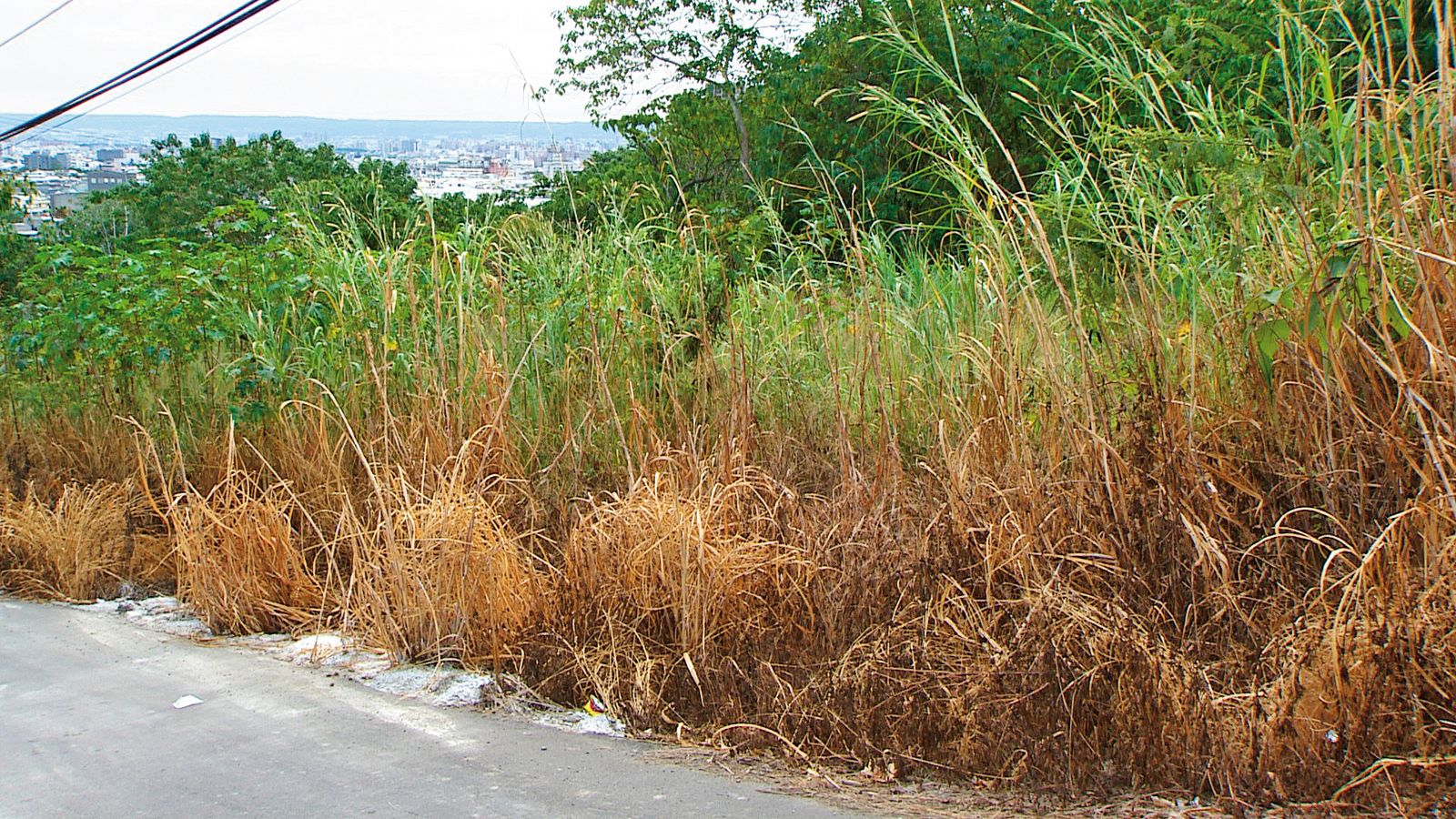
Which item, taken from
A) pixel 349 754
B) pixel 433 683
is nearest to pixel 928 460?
pixel 433 683

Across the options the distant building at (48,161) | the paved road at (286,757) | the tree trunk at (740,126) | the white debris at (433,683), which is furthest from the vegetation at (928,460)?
the distant building at (48,161)

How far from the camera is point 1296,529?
366 cm

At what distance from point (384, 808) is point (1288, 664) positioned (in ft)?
6.97

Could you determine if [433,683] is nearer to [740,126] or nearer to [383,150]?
[383,150]

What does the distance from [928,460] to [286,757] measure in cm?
225

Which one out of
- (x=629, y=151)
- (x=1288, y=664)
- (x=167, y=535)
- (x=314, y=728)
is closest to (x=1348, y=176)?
(x=1288, y=664)

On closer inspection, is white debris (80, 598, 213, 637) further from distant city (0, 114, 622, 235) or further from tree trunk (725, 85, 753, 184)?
tree trunk (725, 85, 753, 184)

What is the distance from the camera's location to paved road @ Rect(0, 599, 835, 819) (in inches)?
123

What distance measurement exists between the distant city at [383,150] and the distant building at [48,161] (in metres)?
0.01

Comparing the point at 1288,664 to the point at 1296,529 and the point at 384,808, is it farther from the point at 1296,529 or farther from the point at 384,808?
the point at 384,808

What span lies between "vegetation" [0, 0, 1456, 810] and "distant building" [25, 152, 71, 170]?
6.91 m

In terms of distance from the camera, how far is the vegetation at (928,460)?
3178mm

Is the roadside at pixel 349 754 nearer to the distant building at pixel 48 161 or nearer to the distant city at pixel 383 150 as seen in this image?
the distant city at pixel 383 150

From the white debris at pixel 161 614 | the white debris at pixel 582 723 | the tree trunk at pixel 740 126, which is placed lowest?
the white debris at pixel 161 614
